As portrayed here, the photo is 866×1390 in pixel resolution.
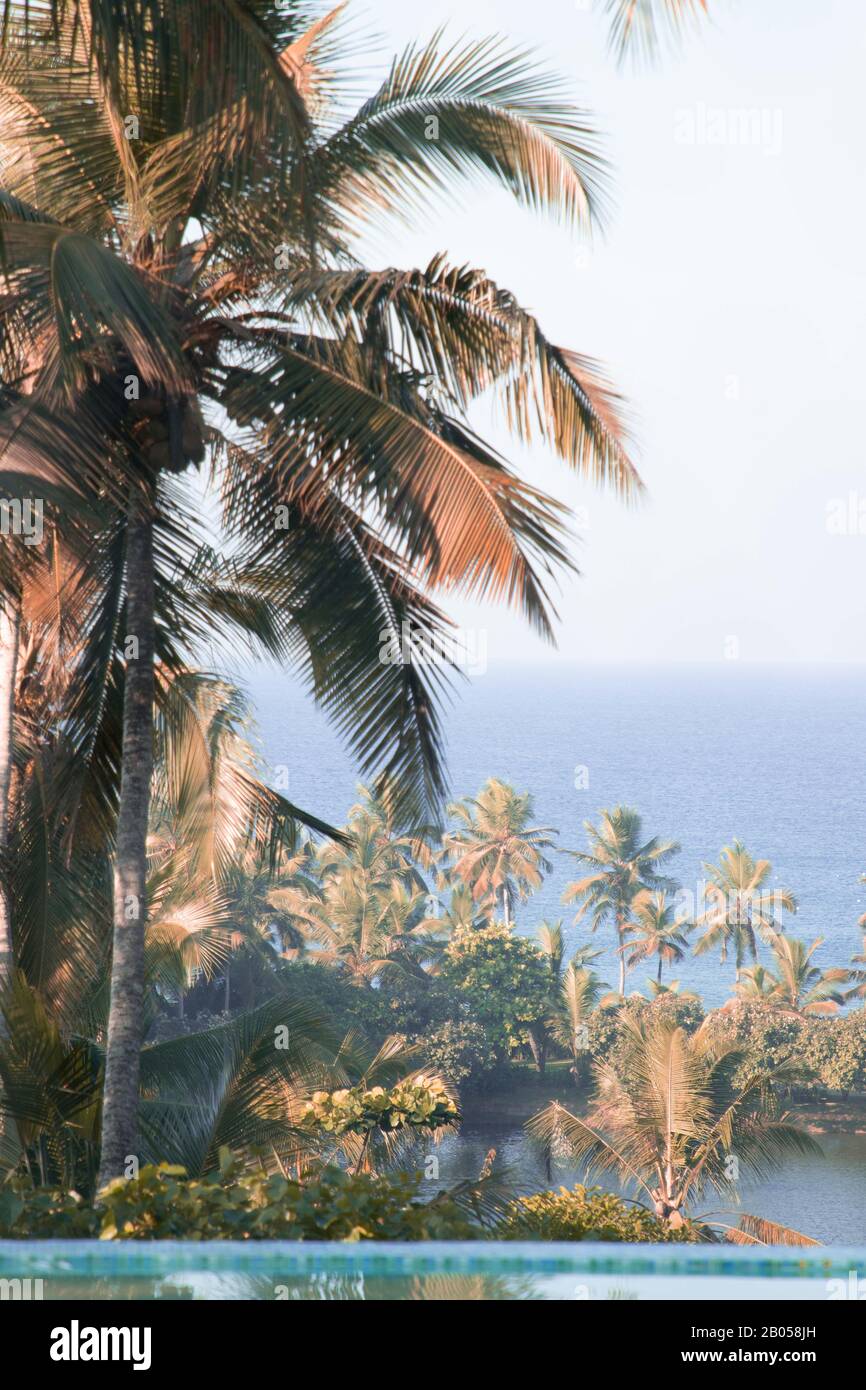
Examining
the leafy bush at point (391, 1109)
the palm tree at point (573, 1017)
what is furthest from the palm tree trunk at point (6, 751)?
the palm tree at point (573, 1017)

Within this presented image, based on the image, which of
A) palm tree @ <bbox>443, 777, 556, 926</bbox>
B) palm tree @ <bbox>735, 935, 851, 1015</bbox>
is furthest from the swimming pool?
palm tree @ <bbox>443, 777, 556, 926</bbox>

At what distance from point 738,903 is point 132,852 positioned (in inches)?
2511

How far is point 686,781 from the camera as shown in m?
142

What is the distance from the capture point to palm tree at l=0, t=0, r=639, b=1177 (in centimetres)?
676

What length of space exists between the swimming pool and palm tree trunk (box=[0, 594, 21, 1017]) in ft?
16.0

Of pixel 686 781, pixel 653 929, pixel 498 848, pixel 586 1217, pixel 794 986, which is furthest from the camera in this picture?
pixel 686 781

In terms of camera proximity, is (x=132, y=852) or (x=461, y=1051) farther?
(x=461, y=1051)

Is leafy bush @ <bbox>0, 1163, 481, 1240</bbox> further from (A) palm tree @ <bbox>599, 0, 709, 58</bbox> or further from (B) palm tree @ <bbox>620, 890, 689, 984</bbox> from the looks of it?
(B) palm tree @ <bbox>620, 890, 689, 984</bbox>

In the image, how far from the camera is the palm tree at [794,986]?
5553 centimetres

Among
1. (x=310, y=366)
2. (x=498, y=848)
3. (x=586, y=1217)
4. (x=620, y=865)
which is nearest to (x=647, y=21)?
(x=310, y=366)

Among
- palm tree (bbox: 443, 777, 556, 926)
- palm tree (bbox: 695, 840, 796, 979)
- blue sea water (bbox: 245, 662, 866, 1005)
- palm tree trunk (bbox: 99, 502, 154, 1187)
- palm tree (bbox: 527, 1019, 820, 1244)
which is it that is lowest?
palm tree (bbox: 527, 1019, 820, 1244)

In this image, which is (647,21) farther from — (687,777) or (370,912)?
(687,777)
